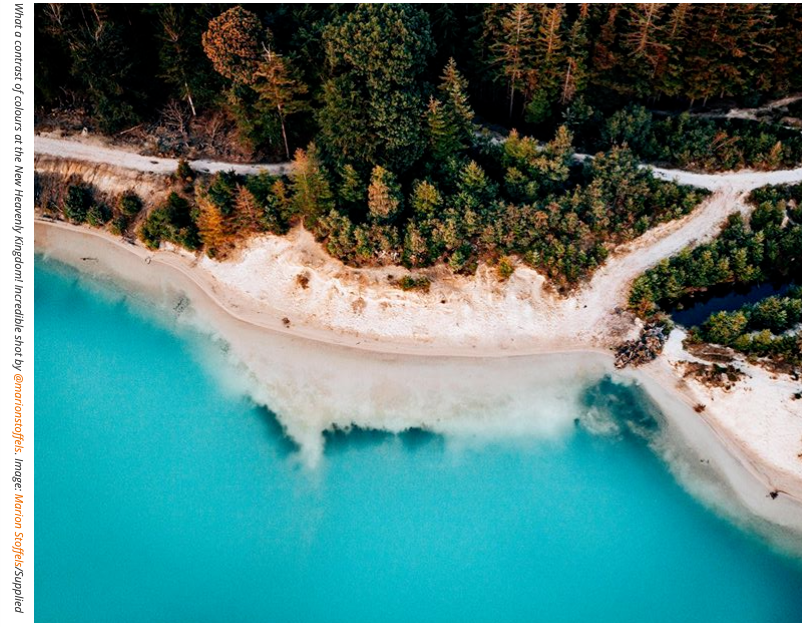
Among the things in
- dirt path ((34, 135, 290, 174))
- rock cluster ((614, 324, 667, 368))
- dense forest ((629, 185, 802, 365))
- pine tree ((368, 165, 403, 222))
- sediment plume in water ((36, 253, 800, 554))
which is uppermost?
dirt path ((34, 135, 290, 174))

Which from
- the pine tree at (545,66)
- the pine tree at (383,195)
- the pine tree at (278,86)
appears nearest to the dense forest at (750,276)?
the pine tree at (545,66)

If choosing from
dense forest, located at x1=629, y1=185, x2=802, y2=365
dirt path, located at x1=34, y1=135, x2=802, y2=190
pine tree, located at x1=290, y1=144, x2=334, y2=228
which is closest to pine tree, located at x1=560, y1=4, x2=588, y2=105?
dirt path, located at x1=34, y1=135, x2=802, y2=190

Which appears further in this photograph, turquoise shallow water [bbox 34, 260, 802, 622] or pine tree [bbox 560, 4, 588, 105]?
pine tree [bbox 560, 4, 588, 105]

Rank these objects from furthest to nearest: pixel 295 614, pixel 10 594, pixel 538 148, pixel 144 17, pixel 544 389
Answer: pixel 538 148, pixel 144 17, pixel 544 389, pixel 295 614, pixel 10 594

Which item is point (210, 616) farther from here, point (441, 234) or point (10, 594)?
point (441, 234)

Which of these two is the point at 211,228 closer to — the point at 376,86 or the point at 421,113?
the point at 376,86

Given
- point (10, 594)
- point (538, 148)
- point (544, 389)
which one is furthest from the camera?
point (538, 148)

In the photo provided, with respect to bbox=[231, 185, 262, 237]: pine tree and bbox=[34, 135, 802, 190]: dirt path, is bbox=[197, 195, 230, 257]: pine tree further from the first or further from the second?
bbox=[34, 135, 802, 190]: dirt path

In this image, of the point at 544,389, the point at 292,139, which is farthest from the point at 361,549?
the point at 292,139

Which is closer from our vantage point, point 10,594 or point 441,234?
point 10,594
